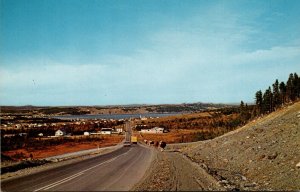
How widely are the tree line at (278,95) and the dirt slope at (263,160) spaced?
259ft

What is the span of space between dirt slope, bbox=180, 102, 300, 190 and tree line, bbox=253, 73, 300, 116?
79.0 metres

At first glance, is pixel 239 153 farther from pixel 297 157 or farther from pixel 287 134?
pixel 297 157

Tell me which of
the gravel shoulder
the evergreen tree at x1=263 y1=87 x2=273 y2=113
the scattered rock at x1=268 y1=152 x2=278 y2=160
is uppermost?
the evergreen tree at x1=263 y1=87 x2=273 y2=113

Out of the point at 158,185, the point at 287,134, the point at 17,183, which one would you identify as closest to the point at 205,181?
the point at 158,185

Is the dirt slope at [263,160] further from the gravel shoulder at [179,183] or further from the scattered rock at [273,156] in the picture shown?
the gravel shoulder at [179,183]

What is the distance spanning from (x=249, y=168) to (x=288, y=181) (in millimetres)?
7007

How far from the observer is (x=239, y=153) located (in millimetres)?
36094

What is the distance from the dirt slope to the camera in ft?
76.1

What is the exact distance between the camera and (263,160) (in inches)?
1165

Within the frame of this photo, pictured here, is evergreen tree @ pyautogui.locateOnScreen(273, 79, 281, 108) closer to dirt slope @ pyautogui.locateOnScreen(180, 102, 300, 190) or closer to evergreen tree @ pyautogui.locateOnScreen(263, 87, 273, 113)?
evergreen tree @ pyautogui.locateOnScreen(263, 87, 273, 113)

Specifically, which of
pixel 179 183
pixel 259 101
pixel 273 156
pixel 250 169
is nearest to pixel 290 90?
pixel 259 101

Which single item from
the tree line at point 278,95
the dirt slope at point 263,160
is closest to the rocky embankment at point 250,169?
the dirt slope at point 263,160

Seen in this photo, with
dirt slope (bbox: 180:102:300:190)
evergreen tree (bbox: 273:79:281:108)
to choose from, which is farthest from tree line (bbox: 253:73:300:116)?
dirt slope (bbox: 180:102:300:190)

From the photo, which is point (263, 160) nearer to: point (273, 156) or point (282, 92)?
point (273, 156)
